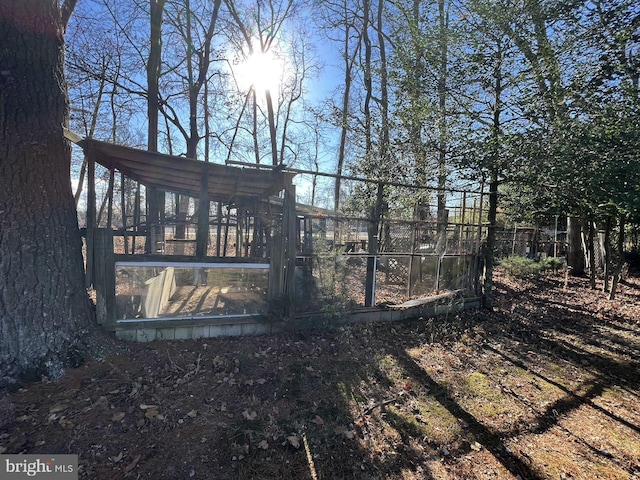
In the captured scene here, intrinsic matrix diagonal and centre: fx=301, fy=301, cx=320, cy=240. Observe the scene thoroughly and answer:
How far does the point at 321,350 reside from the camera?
12.8 feet

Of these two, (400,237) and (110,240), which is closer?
(110,240)

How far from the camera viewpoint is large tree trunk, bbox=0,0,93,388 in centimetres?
258

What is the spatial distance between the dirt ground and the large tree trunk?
1.20ft

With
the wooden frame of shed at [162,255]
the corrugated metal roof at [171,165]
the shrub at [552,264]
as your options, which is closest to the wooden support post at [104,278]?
the wooden frame of shed at [162,255]

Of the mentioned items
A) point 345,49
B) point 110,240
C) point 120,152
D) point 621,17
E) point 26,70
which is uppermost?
point 345,49

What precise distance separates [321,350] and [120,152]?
339 centimetres

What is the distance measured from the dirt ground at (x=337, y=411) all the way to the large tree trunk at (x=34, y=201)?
37 cm

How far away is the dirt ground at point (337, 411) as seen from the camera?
6.94 feet

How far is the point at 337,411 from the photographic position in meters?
2.72

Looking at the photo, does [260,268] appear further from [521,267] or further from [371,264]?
[521,267]

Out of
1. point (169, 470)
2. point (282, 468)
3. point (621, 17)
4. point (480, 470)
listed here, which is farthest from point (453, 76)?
point (169, 470)

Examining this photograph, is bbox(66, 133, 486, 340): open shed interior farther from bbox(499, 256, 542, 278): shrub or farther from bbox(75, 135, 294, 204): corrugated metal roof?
bbox(499, 256, 542, 278): shrub

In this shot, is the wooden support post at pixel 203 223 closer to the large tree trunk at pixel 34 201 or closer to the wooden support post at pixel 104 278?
the wooden support post at pixel 104 278

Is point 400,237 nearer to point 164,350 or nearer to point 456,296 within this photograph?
point 456,296
